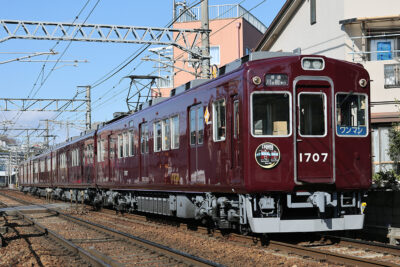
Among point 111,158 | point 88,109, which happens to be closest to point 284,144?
point 111,158

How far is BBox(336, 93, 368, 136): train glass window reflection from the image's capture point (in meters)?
10.8

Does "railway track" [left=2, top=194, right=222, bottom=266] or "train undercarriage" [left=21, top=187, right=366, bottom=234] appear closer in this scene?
"railway track" [left=2, top=194, right=222, bottom=266]

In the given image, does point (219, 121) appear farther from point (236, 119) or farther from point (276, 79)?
point (276, 79)

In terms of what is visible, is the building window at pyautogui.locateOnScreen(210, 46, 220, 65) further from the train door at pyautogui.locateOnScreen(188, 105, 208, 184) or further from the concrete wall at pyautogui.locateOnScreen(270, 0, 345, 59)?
the train door at pyautogui.locateOnScreen(188, 105, 208, 184)

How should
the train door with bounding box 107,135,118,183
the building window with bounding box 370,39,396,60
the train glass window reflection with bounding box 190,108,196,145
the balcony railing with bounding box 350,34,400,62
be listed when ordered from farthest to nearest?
the train door with bounding box 107,135,118,183 < the building window with bounding box 370,39,396,60 < the balcony railing with bounding box 350,34,400,62 < the train glass window reflection with bounding box 190,108,196,145

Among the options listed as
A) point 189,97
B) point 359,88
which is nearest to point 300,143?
point 359,88

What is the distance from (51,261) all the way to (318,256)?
442 centimetres

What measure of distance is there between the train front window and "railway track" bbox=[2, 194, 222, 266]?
2573mm

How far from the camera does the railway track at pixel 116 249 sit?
9.42 metres

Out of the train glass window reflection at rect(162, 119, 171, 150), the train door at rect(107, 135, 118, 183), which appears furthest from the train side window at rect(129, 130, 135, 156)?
the train glass window reflection at rect(162, 119, 171, 150)

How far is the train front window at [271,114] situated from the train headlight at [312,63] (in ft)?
2.21

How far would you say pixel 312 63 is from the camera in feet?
35.3

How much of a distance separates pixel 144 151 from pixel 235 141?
6254mm

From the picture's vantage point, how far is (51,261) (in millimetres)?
10195
